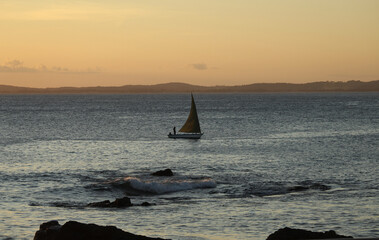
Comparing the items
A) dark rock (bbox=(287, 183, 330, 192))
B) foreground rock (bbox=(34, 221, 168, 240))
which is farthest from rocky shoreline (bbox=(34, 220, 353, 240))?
dark rock (bbox=(287, 183, 330, 192))

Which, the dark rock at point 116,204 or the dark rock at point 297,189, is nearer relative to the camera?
the dark rock at point 116,204

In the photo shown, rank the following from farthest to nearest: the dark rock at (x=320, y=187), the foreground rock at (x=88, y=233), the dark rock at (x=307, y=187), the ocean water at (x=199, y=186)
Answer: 1. the dark rock at (x=320, y=187)
2. the dark rock at (x=307, y=187)
3. the ocean water at (x=199, y=186)
4. the foreground rock at (x=88, y=233)

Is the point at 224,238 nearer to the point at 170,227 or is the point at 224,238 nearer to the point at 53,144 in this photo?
the point at 170,227

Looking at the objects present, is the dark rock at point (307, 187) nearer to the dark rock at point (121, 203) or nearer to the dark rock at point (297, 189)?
the dark rock at point (297, 189)

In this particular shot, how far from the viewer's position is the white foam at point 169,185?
40.3 m

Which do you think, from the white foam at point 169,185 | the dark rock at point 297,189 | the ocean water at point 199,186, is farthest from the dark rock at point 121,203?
the dark rock at point 297,189

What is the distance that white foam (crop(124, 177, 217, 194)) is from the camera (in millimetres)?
40344

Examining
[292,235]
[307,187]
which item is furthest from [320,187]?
[292,235]

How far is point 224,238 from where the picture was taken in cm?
2595

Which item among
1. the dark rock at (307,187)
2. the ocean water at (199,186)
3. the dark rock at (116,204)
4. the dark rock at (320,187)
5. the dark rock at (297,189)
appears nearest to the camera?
the ocean water at (199,186)

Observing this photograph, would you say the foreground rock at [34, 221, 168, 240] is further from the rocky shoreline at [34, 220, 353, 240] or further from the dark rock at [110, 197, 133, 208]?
the dark rock at [110, 197, 133, 208]

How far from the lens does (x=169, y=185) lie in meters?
40.9

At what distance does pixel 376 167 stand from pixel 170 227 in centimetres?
2890

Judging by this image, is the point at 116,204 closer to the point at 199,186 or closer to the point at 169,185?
the point at 169,185
